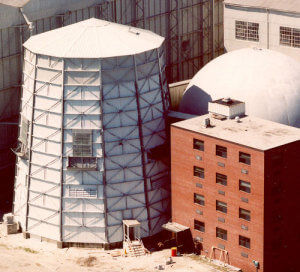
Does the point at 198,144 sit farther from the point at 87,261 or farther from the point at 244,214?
the point at 87,261

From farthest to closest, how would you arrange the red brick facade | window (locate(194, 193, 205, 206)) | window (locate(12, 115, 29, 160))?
1. window (locate(12, 115, 29, 160))
2. window (locate(194, 193, 205, 206))
3. the red brick facade

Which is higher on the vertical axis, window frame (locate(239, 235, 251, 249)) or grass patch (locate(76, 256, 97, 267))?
window frame (locate(239, 235, 251, 249))

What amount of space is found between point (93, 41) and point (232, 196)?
71.4 feet

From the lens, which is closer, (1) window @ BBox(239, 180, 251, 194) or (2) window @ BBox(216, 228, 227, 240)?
(1) window @ BBox(239, 180, 251, 194)

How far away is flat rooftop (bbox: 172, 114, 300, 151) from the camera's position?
94.9 meters

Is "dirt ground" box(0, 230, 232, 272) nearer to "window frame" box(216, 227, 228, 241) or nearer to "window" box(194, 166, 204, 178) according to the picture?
"window frame" box(216, 227, 228, 241)

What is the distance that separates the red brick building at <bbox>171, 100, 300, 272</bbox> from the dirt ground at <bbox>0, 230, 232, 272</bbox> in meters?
3.18

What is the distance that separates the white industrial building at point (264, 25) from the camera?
125m

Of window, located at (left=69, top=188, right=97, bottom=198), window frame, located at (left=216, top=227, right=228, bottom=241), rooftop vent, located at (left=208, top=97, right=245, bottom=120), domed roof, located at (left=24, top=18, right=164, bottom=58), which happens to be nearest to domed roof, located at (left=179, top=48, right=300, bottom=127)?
rooftop vent, located at (left=208, top=97, right=245, bottom=120)

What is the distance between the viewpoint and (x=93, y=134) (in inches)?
3971

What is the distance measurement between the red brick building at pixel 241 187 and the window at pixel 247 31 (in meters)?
29.3

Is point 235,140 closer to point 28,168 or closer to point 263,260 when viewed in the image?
point 263,260

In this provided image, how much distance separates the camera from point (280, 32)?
414ft

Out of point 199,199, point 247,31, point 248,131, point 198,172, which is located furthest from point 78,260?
point 247,31
